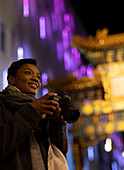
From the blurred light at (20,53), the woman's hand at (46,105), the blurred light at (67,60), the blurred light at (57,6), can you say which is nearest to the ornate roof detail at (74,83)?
the blurred light at (20,53)

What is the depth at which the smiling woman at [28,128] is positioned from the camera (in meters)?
1.03

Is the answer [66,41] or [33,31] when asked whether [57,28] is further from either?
[33,31]

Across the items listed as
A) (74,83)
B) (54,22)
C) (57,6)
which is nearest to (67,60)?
(54,22)

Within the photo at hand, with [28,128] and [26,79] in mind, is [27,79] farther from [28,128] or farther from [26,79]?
[28,128]

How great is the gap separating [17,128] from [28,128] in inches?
1.6

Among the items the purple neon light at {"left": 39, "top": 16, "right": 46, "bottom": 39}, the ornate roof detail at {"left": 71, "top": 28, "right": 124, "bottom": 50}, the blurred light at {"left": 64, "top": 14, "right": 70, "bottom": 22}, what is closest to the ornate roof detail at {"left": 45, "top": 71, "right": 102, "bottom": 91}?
the ornate roof detail at {"left": 71, "top": 28, "right": 124, "bottom": 50}

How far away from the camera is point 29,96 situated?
3.94 ft

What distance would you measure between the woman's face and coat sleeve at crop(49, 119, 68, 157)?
18 centimetres

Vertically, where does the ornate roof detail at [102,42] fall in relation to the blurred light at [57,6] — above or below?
below

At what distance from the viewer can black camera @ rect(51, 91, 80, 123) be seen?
1.15 meters

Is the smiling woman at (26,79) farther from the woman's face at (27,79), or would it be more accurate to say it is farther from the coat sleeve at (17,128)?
the coat sleeve at (17,128)

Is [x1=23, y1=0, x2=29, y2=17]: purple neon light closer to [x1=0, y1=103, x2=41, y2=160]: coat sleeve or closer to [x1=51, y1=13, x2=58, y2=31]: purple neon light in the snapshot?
[x1=51, y1=13, x2=58, y2=31]: purple neon light

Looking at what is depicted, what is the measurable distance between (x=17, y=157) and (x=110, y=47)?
10.6 ft

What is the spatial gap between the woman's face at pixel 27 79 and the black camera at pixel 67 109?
163 millimetres
